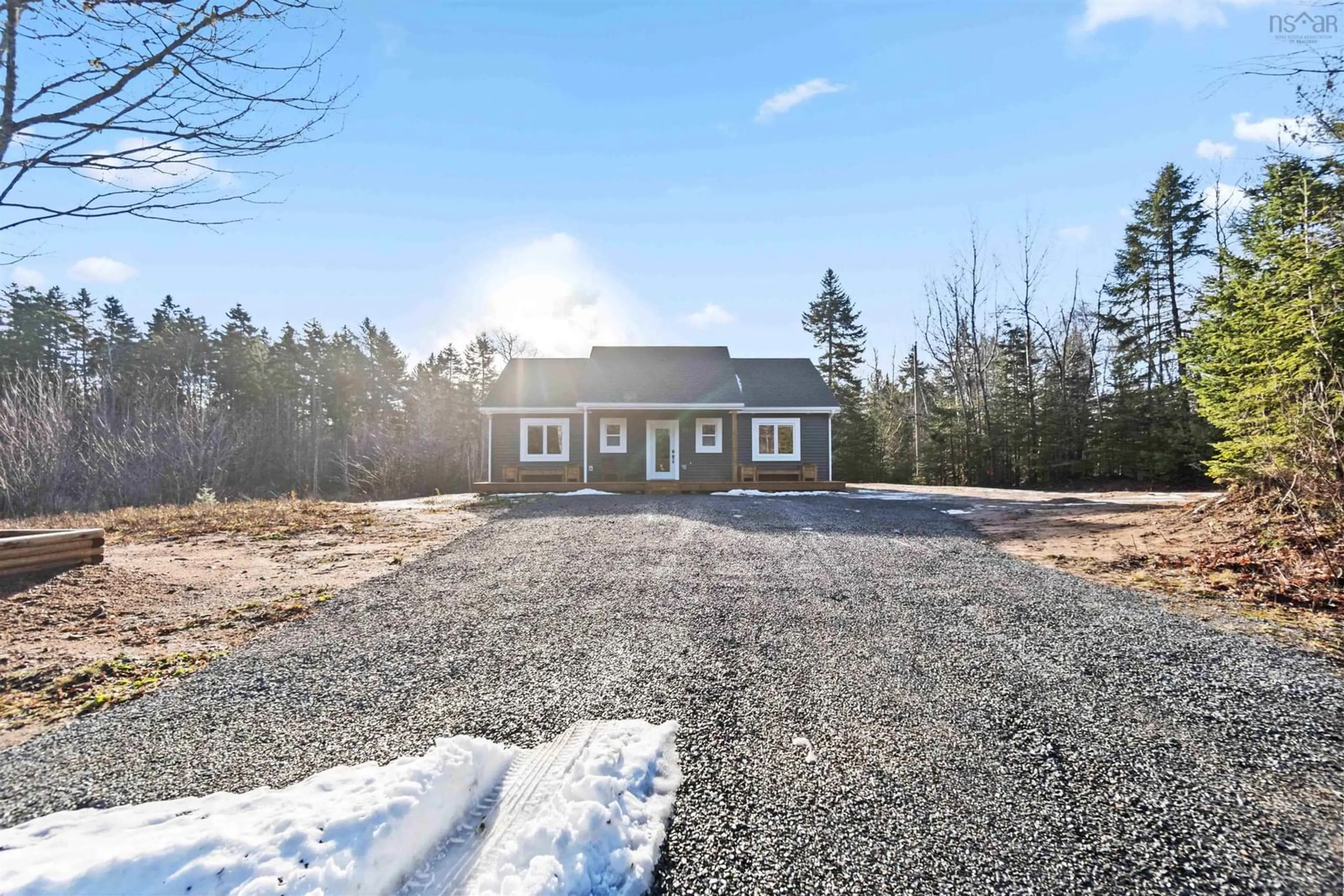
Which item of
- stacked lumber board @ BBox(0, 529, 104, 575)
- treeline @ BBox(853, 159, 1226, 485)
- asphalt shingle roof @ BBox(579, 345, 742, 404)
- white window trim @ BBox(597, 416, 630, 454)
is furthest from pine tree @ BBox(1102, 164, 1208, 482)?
stacked lumber board @ BBox(0, 529, 104, 575)

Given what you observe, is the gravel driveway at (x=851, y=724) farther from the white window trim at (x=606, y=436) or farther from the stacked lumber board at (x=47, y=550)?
the white window trim at (x=606, y=436)

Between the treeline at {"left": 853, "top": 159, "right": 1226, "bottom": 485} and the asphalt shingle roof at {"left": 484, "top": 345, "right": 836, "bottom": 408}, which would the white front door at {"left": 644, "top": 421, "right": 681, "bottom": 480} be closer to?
the asphalt shingle roof at {"left": 484, "top": 345, "right": 836, "bottom": 408}

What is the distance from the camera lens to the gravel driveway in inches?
62.7

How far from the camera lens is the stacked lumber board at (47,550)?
457 cm

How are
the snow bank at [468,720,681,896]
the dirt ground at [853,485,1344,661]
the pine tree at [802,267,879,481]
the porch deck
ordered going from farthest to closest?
the pine tree at [802,267,879,481] < the porch deck < the dirt ground at [853,485,1344,661] < the snow bank at [468,720,681,896]

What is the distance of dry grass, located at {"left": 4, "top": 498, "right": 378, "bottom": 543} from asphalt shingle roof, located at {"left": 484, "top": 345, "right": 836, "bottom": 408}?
24.5 ft

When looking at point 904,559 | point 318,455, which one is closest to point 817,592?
point 904,559

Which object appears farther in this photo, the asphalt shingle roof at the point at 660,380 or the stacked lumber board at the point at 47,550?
the asphalt shingle roof at the point at 660,380

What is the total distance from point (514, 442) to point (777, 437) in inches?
334

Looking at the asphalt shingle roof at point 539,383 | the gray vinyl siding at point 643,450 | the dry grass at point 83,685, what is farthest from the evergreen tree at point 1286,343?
the asphalt shingle roof at point 539,383

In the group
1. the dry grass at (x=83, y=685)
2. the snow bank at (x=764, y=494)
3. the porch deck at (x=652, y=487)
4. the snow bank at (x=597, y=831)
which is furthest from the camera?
the porch deck at (x=652, y=487)

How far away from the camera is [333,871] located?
1469 millimetres

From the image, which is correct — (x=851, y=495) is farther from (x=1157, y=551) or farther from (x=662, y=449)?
(x=1157, y=551)

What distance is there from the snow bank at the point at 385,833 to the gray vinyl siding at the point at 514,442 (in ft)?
50.7
